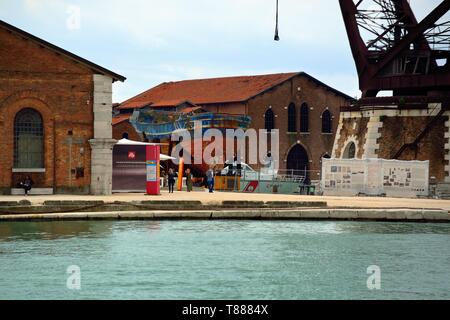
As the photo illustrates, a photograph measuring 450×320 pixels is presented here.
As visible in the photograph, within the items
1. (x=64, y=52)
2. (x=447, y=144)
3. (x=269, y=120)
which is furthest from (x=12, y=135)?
(x=269, y=120)

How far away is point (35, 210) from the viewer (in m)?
36.6

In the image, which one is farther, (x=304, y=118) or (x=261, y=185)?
(x=304, y=118)

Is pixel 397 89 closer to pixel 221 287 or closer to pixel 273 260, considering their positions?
pixel 273 260

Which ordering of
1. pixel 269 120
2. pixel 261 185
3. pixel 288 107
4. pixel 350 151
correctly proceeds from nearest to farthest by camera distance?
1. pixel 261 185
2. pixel 350 151
3. pixel 269 120
4. pixel 288 107

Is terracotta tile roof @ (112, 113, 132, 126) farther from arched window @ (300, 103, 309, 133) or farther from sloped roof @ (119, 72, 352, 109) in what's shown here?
arched window @ (300, 103, 309, 133)

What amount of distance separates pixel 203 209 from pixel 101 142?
6.60 m

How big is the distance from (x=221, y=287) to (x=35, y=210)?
14793 millimetres

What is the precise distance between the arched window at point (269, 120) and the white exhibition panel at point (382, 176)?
3007 cm

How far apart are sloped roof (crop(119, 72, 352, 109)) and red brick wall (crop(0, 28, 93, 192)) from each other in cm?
3598

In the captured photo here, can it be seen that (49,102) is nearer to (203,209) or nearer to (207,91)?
(203,209)

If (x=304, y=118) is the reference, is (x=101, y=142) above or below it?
below

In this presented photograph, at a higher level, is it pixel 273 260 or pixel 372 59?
pixel 372 59

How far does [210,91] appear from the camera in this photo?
86625 mm

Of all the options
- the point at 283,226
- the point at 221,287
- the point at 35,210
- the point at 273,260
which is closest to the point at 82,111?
the point at 35,210
